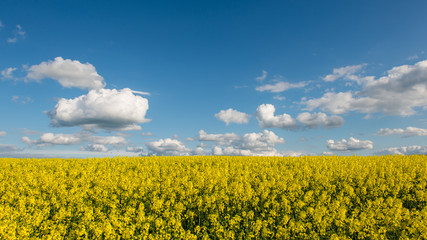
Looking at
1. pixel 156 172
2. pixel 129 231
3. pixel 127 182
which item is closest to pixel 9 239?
pixel 129 231

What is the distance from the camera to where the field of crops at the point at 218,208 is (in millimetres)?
6285

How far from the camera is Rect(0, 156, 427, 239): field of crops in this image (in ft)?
20.6

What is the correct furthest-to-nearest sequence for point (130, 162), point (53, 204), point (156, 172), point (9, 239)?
point (130, 162)
point (156, 172)
point (53, 204)
point (9, 239)

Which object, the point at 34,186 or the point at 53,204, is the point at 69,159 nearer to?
the point at 34,186

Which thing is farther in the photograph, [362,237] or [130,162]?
[130,162]

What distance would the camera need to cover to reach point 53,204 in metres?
9.23

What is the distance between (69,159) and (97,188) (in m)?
11.7

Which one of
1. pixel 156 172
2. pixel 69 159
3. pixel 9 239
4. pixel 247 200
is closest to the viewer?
pixel 9 239

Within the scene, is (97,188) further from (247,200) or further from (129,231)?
(247,200)

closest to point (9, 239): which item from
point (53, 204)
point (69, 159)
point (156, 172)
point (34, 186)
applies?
point (53, 204)

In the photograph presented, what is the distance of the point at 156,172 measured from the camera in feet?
43.4

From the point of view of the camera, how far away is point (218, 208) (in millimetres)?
8258

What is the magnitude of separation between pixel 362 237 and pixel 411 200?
20.7 feet

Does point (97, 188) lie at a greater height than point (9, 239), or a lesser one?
greater
